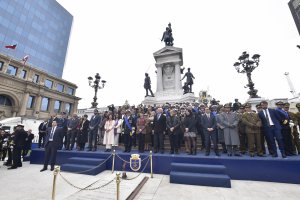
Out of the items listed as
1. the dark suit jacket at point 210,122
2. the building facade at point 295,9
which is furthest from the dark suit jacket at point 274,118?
the building facade at point 295,9

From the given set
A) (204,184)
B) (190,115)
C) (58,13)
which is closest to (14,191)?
(204,184)

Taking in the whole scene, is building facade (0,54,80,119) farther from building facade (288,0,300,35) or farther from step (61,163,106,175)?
building facade (288,0,300,35)

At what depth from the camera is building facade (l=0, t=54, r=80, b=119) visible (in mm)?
27828

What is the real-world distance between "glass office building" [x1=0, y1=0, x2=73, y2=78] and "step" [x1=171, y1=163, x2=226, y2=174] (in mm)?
48263

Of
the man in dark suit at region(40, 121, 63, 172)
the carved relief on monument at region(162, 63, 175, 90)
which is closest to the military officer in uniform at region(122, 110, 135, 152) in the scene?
the man in dark suit at region(40, 121, 63, 172)

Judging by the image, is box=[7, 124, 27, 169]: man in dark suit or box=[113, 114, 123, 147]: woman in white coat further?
box=[113, 114, 123, 147]: woman in white coat

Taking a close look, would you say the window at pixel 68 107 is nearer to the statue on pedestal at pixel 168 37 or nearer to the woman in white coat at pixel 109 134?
the statue on pedestal at pixel 168 37

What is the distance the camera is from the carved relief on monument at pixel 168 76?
1747cm

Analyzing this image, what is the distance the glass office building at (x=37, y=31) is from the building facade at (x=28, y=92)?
358 inches

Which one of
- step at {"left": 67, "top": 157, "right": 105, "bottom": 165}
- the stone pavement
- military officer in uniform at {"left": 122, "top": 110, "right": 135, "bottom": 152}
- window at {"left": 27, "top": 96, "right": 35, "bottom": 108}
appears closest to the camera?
the stone pavement

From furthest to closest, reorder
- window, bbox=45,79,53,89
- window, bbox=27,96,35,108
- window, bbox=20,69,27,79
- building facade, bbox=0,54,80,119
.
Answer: window, bbox=45,79,53,89, window, bbox=27,96,35,108, window, bbox=20,69,27,79, building facade, bbox=0,54,80,119

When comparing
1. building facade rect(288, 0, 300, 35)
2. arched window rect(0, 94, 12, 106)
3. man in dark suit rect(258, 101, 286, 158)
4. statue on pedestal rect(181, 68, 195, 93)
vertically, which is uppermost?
building facade rect(288, 0, 300, 35)

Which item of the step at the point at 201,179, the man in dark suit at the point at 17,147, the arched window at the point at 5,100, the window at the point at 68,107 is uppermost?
the window at the point at 68,107

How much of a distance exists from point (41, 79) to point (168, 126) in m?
39.9
